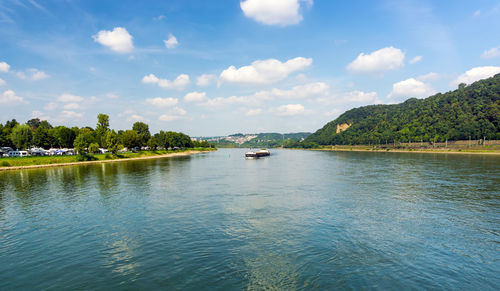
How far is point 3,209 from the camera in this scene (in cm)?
3409

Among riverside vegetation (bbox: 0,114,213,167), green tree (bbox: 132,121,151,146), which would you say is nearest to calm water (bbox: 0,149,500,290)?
riverside vegetation (bbox: 0,114,213,167)

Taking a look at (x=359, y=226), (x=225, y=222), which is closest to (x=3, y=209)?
(x=225, y=222)

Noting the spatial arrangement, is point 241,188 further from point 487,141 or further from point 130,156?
point 487,141

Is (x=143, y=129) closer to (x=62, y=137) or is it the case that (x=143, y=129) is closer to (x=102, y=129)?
(x=102, y=129)

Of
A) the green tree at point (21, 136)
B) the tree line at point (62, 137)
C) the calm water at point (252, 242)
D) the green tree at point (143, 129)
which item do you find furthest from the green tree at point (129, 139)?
the calm water at point (252, 242)

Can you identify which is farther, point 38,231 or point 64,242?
point 38,231

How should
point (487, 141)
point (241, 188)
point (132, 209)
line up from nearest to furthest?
1. point (132, 209)
2. point (241, 188)
3. point (487, 141)

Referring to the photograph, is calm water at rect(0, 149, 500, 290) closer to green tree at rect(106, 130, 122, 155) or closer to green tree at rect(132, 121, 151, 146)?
green tree at rect(106, 130, 122, 155)

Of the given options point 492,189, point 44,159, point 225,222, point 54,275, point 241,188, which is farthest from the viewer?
point 44,159

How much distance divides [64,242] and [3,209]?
20816 millimetres

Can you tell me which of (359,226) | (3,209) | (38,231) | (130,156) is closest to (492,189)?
(359,226)

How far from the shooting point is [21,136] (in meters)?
119

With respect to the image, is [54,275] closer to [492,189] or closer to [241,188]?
[241,188]

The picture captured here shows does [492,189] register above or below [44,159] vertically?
below
